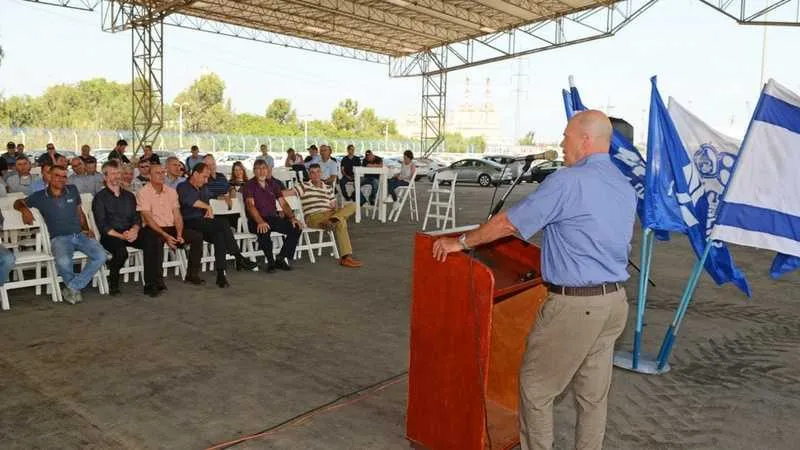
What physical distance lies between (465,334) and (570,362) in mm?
469

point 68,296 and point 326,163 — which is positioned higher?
point 326,163

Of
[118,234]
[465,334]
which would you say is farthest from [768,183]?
[118,234]

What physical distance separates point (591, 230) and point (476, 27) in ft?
76.9

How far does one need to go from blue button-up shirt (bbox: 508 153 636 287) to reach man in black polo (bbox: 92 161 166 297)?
4.97 meters

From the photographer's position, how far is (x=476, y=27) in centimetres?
2436

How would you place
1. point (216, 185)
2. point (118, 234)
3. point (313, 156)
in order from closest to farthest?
point (118, 234)
point (216, 185)
point (313, 156)

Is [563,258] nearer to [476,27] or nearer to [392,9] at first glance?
[392,9]

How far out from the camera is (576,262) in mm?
2461

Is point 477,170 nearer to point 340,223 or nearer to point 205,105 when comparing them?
point 340,223

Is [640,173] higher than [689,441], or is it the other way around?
[640,173]

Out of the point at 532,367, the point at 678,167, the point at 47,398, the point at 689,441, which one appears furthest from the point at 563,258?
the point at 47,398

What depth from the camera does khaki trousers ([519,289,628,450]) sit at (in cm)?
247

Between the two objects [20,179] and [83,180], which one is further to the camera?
[20,179]

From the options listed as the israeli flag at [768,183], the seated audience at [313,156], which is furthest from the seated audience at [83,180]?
the israeli flag at [768,183]
